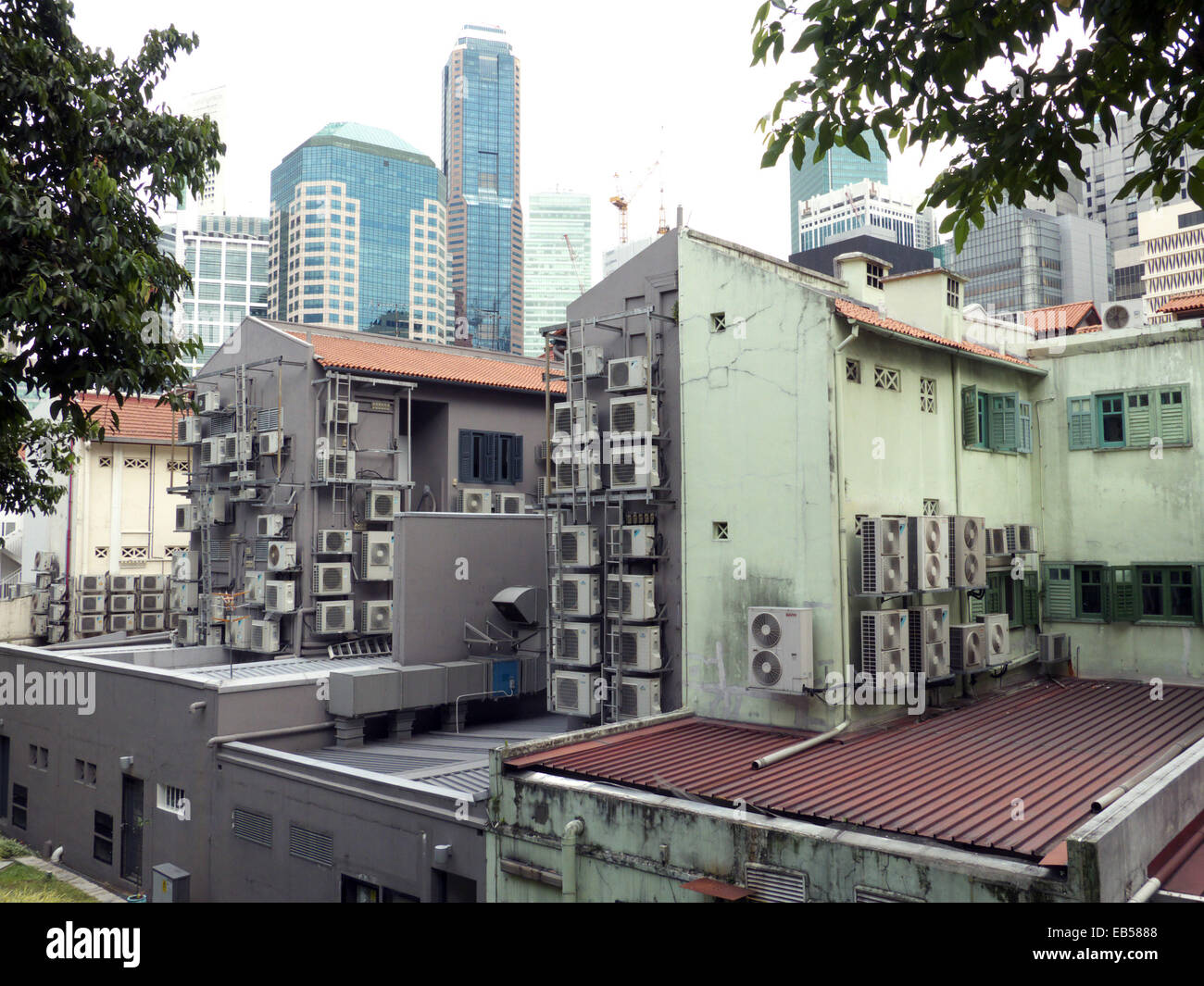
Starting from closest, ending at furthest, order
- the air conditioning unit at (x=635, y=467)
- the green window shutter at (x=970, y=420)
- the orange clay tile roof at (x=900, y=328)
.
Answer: the orange clay tile roof at (x=900, y=328), the air conditioning unit at (x=635, y=467), the green window shutter at (x=970, y=420)

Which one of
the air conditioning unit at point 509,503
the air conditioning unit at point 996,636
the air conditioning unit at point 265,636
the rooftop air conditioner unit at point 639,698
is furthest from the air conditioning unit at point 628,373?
the air conditioning unit at point 265,636

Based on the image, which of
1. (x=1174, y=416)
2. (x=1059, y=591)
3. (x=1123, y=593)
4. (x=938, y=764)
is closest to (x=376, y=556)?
(x=1059, y=591)

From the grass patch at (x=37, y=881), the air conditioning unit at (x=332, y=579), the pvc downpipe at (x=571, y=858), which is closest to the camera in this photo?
the pvc downpipe at (x=571, y=858)

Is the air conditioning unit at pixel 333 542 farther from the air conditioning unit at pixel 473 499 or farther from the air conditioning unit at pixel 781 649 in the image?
the air conditioning unit at pixel 781 649

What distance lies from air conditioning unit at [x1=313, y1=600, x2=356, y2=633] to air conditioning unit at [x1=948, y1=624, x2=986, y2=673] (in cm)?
1561

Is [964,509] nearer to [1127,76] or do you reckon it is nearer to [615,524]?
[615,524]

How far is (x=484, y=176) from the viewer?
19050cm

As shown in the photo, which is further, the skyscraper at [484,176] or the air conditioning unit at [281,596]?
the skyscraper at [484,176]

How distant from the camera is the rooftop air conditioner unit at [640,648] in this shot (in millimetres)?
18422

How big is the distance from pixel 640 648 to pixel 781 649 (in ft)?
13.5

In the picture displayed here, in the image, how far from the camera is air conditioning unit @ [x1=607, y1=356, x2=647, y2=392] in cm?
1844

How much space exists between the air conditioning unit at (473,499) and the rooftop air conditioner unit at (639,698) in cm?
1137

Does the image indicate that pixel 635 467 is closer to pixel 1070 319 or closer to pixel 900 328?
pixel 900 328
